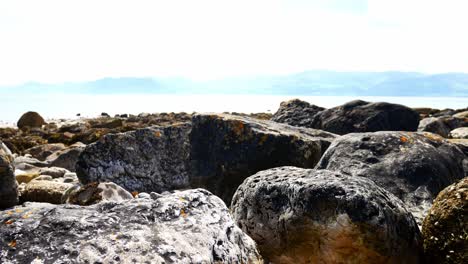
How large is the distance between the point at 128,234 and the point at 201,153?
5.97m

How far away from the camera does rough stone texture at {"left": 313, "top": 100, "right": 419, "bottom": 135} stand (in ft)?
46.9

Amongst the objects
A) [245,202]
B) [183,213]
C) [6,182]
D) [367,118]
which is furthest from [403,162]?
[367,118]

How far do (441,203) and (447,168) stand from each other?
115 inches

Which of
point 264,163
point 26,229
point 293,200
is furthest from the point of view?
point 264,163

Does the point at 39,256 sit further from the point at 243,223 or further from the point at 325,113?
the point at 325,113

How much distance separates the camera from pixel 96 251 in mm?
3256

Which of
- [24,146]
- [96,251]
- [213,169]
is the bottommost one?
[24,146]

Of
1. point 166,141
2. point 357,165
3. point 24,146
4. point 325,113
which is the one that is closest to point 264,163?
point 357,165

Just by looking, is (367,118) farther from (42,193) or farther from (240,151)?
(42,193)

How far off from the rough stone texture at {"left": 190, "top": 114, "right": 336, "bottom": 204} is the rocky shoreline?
0.07ft

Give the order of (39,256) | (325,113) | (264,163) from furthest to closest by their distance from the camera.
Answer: (325,113)
(264,163)
(39,256)

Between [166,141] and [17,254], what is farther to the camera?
[166,141]

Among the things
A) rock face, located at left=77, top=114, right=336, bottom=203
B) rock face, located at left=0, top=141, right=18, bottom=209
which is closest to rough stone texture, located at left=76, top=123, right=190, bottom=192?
rock face, located at left=77, top=114, right=336, bottom=203

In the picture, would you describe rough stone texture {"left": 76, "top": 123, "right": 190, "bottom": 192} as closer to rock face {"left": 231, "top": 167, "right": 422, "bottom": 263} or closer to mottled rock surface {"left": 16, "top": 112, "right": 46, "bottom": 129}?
rock face {"left": 231, "top": 167, "right": 422, "bottom": 263}
